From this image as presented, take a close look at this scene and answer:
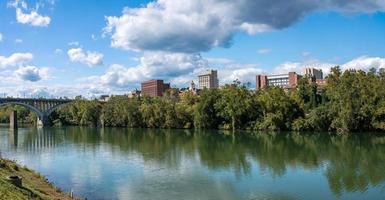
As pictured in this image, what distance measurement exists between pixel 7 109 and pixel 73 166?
166 meters

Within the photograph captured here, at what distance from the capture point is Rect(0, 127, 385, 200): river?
92.5 ft

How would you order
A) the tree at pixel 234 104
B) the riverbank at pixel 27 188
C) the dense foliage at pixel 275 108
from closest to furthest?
the riverbank at pixel 27 188 → the dense foliage at pixel 275 108 → the tree at pixel 234 104

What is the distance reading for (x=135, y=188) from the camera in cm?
2961

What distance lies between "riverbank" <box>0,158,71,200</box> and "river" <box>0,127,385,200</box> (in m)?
1.88

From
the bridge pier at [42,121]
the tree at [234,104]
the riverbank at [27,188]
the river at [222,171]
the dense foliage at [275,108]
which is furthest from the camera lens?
the bridge pier at [42,121]

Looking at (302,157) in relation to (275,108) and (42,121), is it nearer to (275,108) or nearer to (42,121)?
(275,108)

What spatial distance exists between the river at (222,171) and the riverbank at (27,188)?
1.88 m

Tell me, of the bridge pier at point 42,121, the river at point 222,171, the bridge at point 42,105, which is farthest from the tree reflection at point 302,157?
the bridge at point 42,105

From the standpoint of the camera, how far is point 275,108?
295ft

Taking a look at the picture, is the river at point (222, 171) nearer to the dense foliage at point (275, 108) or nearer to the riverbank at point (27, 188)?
the riverbank at point (27, 188)

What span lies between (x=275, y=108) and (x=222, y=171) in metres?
54.3

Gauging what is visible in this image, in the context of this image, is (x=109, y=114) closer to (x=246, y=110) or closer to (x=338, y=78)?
(x=246, y=110)

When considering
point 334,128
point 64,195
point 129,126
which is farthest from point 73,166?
point 129,126

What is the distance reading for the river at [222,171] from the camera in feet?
92.5
